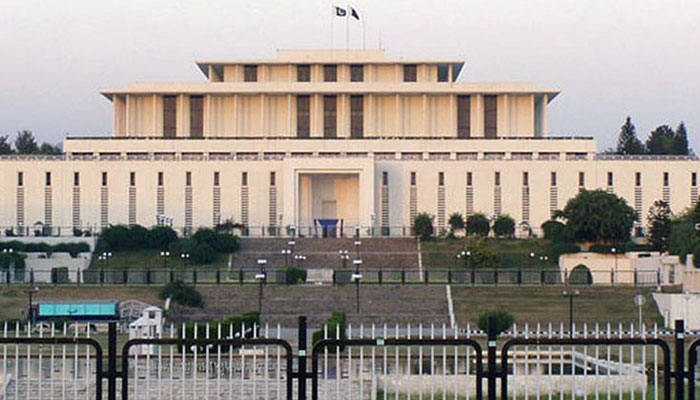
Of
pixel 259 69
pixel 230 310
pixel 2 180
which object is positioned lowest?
pixel 230 310

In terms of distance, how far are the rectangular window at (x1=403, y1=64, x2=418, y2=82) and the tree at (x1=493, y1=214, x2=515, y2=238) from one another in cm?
877

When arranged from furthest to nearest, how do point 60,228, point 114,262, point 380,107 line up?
point 380,107 → point 60,228 → point 114,262

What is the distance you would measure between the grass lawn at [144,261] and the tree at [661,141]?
2501 centimetres

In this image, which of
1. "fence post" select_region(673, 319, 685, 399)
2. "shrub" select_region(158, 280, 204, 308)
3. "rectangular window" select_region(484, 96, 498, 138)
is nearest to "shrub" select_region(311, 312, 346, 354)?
"fence post" select_region(673, 319, 685, 399)

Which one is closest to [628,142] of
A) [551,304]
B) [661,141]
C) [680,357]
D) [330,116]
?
[661,141]

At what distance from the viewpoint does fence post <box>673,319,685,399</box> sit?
7.74 metres

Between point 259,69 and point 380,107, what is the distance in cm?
447

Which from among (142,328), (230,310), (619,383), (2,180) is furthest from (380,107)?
(619,383)

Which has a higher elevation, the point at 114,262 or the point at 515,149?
the point at 515,149

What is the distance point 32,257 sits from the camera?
40.5 m

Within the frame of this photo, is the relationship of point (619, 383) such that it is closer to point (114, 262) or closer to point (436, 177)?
point (114, 262)

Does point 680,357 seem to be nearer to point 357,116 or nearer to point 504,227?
point 504,227

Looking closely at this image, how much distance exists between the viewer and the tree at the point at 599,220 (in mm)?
41125

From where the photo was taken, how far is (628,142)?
201 feet
